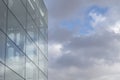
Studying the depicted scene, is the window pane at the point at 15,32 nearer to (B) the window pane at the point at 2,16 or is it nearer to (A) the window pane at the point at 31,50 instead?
(B) the window pane at the point at 2,16

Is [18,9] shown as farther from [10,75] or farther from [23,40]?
[10,75]

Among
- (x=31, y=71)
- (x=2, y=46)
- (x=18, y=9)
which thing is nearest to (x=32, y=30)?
(x=31, y=71)

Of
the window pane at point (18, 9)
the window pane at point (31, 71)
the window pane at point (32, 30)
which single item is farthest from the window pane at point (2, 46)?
the window pane at point (32, 30)

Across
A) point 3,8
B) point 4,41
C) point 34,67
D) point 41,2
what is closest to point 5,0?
point 3,8

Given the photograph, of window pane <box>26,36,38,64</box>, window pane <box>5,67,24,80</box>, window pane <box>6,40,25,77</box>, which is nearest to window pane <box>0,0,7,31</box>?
window pane <box>6,40,25,77</box>

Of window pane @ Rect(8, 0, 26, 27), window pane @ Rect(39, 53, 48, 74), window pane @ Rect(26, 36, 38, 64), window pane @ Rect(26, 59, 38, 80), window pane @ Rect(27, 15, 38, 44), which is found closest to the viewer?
window pane @ Rect(8, 0, 26, 27)

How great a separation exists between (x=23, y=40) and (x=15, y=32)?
2.34 m

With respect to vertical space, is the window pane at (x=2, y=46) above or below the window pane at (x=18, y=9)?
below

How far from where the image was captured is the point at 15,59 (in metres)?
24.5

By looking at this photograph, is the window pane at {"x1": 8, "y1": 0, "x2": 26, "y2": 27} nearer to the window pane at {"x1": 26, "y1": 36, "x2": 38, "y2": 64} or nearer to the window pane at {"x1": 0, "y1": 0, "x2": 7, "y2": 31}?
the window pane at {"x1": 0, "y1": 0, "x2": 7, "y2": 31}

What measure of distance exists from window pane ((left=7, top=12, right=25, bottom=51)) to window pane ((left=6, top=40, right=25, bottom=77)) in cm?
59

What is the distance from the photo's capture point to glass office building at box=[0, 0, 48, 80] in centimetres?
2227

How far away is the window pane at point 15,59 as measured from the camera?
22.9m

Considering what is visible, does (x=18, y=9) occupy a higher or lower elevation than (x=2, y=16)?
higher
